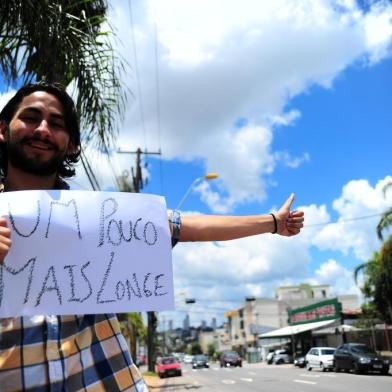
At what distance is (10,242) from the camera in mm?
1468

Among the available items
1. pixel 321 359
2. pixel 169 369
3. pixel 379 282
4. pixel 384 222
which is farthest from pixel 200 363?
pixel 384 222

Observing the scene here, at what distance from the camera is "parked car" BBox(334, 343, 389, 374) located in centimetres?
2233

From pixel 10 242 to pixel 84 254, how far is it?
0.25m

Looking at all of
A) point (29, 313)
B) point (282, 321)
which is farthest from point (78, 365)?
point (282, 321)

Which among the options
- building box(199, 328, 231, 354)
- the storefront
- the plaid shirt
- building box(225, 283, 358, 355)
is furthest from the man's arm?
building box(199, 328, 231, 354)

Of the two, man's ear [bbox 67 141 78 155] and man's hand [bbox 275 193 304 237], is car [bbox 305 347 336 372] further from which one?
man's ear [bbox 67 141 78 155]

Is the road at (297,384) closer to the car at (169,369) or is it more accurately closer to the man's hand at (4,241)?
the car at (169,369)

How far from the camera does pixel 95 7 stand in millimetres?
5062

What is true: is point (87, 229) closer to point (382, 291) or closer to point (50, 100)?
point (50, 100)

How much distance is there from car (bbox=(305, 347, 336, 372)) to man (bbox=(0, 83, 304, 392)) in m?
27.4

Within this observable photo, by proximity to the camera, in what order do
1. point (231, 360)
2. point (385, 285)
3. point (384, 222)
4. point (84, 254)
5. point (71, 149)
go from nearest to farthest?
point (84, 254) < point (71, 149) < point (384, 222) < point (385, 285) < point (231, 360)

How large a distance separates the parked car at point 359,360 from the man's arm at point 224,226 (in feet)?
74.9

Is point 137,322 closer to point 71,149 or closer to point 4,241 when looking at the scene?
point 71,149

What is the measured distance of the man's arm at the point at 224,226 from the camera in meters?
1.83
